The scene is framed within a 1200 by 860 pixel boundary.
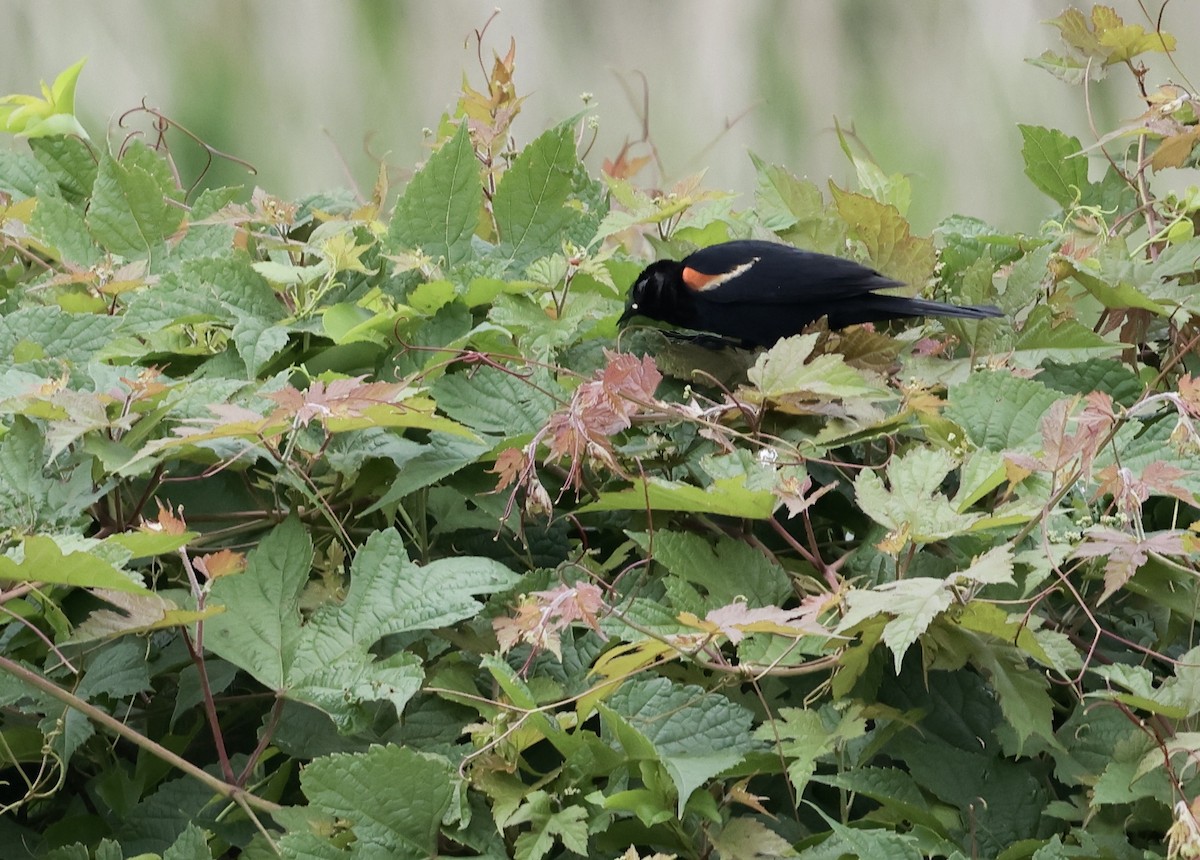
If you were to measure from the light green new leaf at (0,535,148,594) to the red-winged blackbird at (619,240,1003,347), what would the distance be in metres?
0.41

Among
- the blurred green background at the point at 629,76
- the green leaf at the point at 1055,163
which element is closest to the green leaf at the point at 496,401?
the green leaf at the point at 1055,163

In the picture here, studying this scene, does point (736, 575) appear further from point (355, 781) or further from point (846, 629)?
point (355, 781)

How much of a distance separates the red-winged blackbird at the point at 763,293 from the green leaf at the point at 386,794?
0.38m

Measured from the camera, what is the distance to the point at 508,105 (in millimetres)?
997

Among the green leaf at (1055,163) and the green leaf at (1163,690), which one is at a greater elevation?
the green leaf at (1055,163)

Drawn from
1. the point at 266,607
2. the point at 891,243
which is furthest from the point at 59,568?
the point at 891,243

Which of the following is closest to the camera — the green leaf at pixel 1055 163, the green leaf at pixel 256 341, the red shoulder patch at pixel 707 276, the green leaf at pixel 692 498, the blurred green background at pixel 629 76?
the green leaf at pixel 692 498

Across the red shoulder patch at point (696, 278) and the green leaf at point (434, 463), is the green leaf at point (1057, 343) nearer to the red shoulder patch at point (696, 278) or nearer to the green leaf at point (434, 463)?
the red shoulder patch at point (696, 278)

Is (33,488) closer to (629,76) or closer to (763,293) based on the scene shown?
(763,293)

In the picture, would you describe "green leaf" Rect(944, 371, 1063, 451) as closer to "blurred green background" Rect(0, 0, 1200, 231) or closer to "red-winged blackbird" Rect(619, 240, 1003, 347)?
"red-winged blackbird" Rect(619, 240, 1003, 347)

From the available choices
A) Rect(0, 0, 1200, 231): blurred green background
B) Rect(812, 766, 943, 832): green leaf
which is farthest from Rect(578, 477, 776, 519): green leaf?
Rect(0, 0, 1200, 231): blurred green background

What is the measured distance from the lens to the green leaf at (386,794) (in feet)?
1.87

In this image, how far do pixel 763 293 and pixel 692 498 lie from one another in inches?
11.3

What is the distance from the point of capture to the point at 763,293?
2.87 feet
